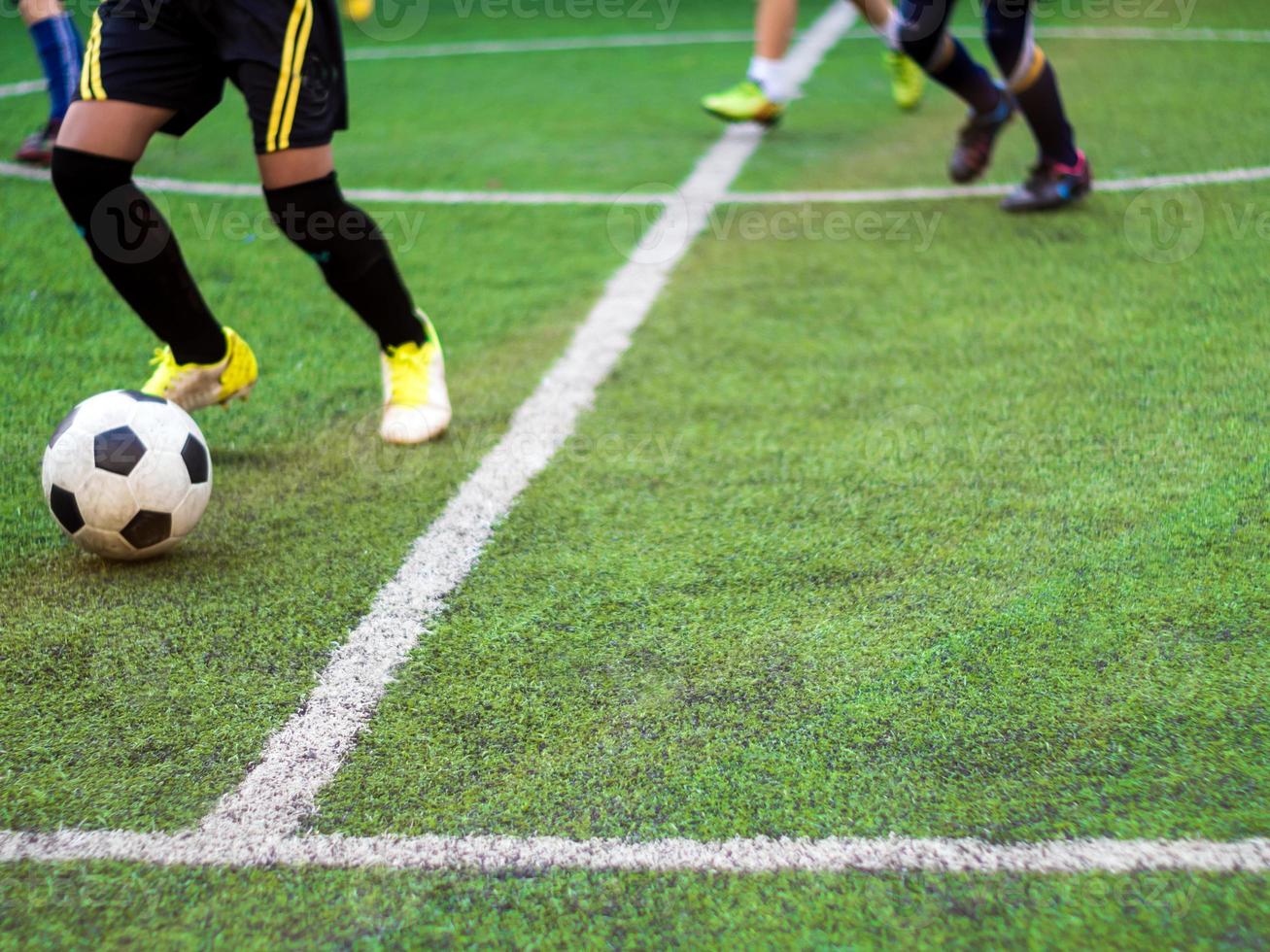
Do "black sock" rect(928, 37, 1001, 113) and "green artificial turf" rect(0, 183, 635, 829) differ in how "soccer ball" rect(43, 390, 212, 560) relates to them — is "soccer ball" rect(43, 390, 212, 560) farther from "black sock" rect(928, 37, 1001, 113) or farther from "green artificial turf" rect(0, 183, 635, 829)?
"black sock" rect(928, 37, 1001, 113)

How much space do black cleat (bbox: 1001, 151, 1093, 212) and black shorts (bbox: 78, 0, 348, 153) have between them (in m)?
2.96

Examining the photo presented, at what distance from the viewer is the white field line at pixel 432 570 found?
1.90m

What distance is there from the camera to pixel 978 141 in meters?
5.06

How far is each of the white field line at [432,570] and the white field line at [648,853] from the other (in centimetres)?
6

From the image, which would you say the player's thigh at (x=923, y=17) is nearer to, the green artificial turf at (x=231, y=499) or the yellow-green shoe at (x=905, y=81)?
the green artificial turf at (x=231, y=499)

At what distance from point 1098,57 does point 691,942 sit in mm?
7568

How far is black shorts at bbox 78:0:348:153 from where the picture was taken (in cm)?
279

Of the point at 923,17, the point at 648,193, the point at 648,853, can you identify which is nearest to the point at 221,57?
the point at 648,853

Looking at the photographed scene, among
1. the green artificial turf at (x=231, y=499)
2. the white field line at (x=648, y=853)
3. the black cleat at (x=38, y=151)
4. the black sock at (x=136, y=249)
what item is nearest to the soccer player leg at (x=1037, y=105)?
the green artificial turf at (x=231, y=499)

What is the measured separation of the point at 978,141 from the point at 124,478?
3.77m

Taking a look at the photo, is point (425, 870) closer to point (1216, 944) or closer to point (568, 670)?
point (568, 670)

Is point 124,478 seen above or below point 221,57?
below

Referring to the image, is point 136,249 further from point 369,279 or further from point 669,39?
point 669,39

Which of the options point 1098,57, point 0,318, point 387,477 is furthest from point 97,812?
point 1098,57
